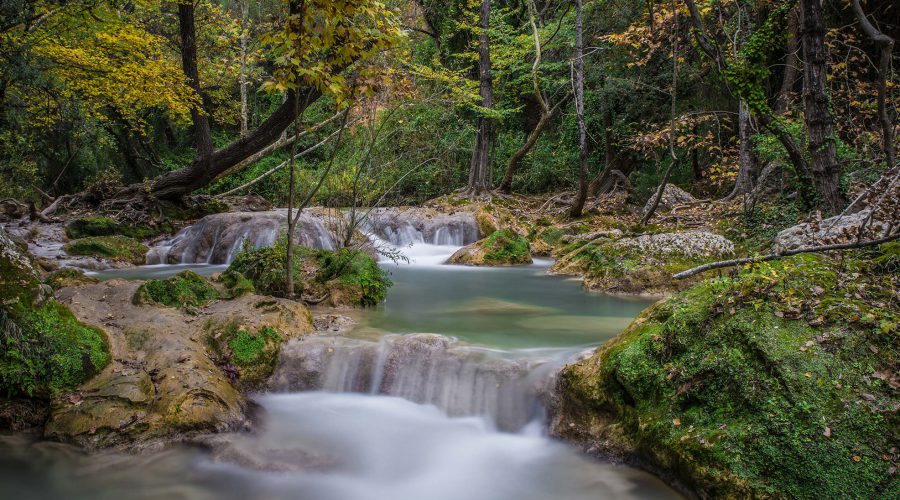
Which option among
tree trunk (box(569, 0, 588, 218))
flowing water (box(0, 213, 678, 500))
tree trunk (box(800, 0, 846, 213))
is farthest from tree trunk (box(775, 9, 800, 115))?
flowing water (box(0, 213, 678, 500))

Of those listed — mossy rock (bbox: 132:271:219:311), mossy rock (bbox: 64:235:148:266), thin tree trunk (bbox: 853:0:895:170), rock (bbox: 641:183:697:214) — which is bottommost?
mossy rock (bbox: 132:271:219:311)

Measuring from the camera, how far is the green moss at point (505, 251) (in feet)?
39.3

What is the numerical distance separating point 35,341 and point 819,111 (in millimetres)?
8864

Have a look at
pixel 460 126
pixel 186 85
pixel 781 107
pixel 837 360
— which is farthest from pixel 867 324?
→ pixel 460 126

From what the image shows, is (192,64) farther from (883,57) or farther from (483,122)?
(883,57)

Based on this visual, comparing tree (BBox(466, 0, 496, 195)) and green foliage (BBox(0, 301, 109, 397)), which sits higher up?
tree (BBox(466, 0, 496, 195))

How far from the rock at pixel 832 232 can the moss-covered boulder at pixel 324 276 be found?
5084 millimetres

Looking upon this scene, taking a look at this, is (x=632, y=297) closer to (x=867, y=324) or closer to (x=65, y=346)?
(x=867, y=324)

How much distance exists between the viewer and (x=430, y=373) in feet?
16.3

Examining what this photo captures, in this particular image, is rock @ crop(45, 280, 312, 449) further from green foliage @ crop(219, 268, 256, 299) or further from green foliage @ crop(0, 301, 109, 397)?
green foliage @ crop(219, 268, 256, 299)

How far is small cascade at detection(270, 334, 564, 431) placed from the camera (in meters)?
4.54

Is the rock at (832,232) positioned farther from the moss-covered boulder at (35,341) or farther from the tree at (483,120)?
the tree at (483,120)

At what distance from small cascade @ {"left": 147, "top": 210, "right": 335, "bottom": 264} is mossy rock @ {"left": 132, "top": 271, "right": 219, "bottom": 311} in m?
5.66

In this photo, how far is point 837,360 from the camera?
314 cm
